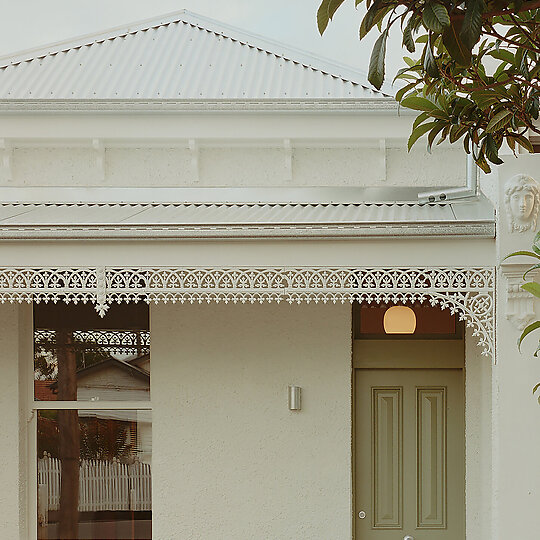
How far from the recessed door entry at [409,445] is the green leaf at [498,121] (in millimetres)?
3978

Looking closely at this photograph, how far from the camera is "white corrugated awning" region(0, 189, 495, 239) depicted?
15.4ft

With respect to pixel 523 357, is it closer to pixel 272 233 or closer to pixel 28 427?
pixel 272 233

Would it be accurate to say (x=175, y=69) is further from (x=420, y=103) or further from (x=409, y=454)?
(x=420, y=103)

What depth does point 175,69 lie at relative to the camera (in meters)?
7.26

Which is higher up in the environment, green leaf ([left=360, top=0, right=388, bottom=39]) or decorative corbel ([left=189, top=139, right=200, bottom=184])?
decorative corbel ([left=189, top=139, right=200, bottom=184])

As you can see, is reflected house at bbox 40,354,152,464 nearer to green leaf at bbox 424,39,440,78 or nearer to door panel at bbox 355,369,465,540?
door panel at bbox 355,369,465,540

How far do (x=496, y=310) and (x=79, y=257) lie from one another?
2870 mm

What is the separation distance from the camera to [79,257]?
4828 millimetres

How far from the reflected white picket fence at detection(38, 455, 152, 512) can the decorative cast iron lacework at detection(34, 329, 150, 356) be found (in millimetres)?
1017

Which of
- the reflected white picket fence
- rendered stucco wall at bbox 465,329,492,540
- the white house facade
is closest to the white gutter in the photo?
the white house facade

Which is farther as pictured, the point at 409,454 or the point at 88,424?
the point at 88,424

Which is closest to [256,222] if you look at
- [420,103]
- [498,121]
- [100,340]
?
[100,340]

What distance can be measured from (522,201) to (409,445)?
2598 millimetres

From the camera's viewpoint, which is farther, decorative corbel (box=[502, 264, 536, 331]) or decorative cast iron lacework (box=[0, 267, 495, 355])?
decorative cast iron lacework (box=[0, 267, 495, 355])
